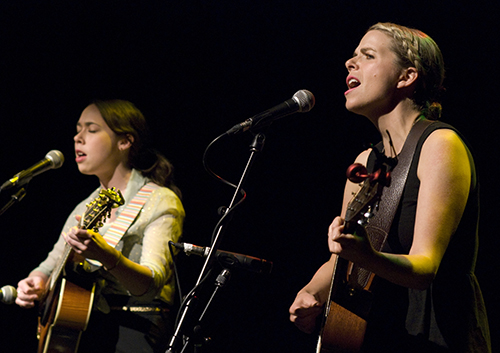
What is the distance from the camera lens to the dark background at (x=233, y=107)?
305cm

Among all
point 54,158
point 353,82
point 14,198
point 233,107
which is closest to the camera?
point 353,82

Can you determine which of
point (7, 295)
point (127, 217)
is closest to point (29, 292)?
point (7, 295)

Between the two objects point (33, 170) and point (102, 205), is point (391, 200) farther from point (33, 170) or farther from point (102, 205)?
point (33, 170)

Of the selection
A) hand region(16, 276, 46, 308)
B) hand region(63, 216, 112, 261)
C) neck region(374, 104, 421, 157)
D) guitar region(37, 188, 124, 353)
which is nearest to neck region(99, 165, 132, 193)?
guitar region(37, 188, 124, 353)

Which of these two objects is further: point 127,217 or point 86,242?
point 127,217

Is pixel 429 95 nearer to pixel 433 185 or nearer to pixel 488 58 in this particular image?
pixel 433 185

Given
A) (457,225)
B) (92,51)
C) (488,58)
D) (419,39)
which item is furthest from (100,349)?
(488,58)

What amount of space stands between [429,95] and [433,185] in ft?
1.99

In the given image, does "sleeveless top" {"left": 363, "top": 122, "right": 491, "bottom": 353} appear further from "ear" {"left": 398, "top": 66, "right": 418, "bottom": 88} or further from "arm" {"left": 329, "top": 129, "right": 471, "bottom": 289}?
"ear" {"left": 398, "top": 66, "right": 418, "bottom": 88}

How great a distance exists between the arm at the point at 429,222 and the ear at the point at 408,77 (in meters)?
0.35

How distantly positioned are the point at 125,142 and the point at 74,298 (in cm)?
116

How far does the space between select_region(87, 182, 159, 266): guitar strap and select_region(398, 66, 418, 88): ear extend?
176 centimetres

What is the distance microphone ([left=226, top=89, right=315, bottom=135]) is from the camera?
1917 mm

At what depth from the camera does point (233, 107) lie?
12.6 feet
